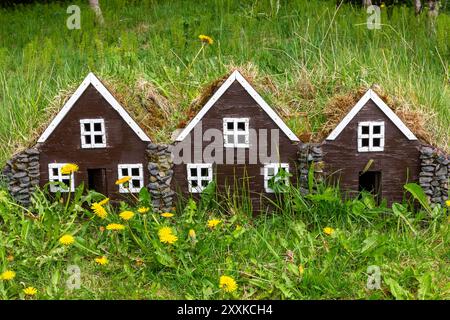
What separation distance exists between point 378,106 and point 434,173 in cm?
57

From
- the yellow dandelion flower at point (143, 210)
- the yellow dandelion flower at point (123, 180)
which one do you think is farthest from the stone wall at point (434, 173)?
the yellow dandelion flower at point (123, 180)

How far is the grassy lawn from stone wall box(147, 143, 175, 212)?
77 millimetres

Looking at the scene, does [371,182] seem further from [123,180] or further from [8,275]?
[8,275]

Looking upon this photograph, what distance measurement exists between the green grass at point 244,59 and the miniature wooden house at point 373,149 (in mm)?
422

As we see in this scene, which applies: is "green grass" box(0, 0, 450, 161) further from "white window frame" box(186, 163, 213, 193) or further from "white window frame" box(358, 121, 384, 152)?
"white window frame" box(358, 121, 384, 152)

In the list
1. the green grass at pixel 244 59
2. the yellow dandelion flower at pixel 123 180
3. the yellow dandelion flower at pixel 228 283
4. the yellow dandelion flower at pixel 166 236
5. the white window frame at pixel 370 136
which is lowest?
the yellow dandelion flower at pixel 228 283

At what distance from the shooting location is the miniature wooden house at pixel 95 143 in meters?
3.75

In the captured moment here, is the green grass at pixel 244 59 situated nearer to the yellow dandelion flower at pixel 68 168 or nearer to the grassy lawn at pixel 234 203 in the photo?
the grassy lawn at pixel 234 203

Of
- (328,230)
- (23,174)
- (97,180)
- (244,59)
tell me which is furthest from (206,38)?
(328,230)

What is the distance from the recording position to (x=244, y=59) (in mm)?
5309

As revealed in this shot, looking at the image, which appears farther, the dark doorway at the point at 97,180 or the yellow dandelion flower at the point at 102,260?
the dark doorway at the point at 97,180

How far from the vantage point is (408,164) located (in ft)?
12.5

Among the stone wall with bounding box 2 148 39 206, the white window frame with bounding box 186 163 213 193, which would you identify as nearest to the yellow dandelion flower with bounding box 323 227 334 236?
the white window frame with bounding box 186 163 213 193

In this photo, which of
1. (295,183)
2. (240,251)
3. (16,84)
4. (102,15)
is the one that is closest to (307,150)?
(295,183)
